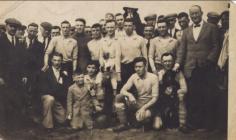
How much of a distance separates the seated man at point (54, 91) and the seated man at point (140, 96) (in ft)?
0.91

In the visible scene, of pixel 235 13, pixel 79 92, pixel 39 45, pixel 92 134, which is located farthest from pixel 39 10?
pixel 235 13

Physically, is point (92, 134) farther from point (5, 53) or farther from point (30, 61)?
point (5, 53)

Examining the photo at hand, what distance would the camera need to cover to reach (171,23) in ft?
6.07

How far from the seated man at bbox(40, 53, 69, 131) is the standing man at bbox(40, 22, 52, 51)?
0.24 feet

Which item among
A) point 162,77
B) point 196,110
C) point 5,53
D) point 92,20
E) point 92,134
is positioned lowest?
point 92,134

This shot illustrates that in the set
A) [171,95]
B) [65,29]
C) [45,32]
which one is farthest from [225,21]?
[45,32]

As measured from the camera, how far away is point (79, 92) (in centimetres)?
190

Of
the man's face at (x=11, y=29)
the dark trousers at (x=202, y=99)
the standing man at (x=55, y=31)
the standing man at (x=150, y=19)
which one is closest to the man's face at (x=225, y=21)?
the dark trousers at (x=202, y=99)

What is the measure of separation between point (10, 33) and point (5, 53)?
10cm

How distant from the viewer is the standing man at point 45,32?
6.23 feet

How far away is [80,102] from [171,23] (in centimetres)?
60

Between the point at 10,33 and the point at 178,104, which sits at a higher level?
the point at 10,33

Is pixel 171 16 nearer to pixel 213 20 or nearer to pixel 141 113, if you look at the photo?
pixel 213 20

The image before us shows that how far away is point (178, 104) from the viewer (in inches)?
73.4
